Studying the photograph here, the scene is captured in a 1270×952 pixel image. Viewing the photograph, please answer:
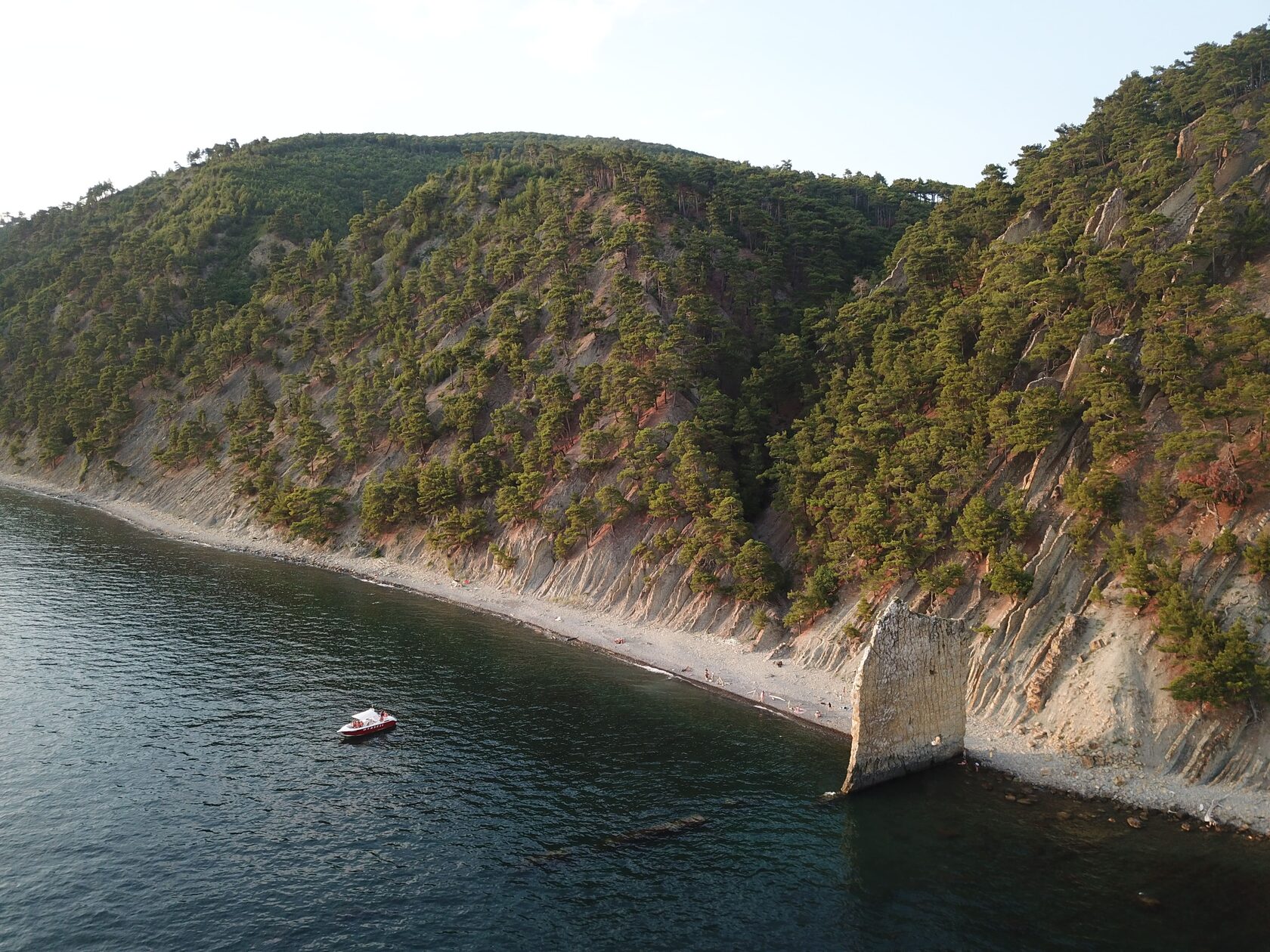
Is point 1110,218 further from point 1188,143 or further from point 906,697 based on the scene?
point 906,697

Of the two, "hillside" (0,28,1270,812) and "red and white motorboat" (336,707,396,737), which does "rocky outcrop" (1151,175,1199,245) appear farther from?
"red and white motorboat" (336,707,396,737)

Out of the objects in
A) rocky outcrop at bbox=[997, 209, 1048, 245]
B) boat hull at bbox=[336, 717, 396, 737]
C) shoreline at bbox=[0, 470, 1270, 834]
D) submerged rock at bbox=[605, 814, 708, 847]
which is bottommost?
boat hull at bbox=[336, 717, 396, 737]

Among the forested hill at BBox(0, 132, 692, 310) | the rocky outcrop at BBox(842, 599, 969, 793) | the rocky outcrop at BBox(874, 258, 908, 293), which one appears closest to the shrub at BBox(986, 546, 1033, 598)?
the rocky outcrop at BBox(842, 599, 969, 793)

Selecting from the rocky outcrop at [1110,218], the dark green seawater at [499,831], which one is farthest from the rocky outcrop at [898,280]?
the dark green seawater at [499,831]

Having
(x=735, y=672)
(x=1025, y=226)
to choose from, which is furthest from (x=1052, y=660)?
(x=1025, y=226)

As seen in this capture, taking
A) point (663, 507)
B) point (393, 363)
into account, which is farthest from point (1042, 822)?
point (393, 363)

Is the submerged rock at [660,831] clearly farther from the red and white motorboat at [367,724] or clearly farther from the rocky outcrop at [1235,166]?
the rocky outcrop at [1235,166]
